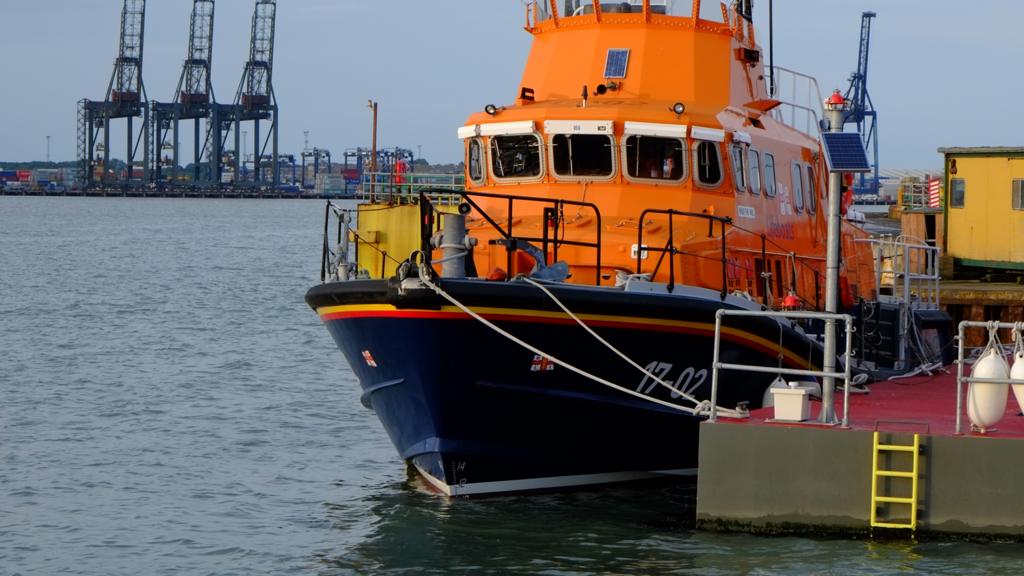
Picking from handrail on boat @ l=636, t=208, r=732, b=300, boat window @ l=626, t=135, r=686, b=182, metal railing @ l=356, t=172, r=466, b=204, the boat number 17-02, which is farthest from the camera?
metal railing @ l=356, t=172, r=466, b=204

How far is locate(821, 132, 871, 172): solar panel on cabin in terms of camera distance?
35.6 ft

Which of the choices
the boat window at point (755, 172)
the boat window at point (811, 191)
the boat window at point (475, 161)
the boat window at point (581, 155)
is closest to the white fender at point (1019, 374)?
the boat window at point (755, 172)

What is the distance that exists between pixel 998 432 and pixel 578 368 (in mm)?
3173

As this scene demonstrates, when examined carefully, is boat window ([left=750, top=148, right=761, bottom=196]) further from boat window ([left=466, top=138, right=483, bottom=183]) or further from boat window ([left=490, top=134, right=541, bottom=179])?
boat window ([left=466, top=138, right=483, bottom=183])

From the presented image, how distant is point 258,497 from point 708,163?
5.07 m

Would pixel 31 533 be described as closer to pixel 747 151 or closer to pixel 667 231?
pixel 667 231

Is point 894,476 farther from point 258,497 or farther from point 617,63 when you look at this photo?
point 258,497

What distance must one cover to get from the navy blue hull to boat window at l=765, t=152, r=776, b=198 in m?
2.07

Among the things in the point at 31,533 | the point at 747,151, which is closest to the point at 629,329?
the point at 747,151

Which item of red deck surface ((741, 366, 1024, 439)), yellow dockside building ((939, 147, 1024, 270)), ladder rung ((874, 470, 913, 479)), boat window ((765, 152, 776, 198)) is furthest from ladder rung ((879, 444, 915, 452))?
yellow dockside building ((939, 147, 1024, 270))

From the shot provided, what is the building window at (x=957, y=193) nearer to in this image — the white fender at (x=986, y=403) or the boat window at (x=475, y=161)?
the boat window at (x=475, y=161)

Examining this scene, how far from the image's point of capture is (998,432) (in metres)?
10.8

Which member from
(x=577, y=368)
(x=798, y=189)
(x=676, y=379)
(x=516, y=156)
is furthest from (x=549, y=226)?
(x=798, y=189)

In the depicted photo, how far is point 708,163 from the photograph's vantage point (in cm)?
1321
